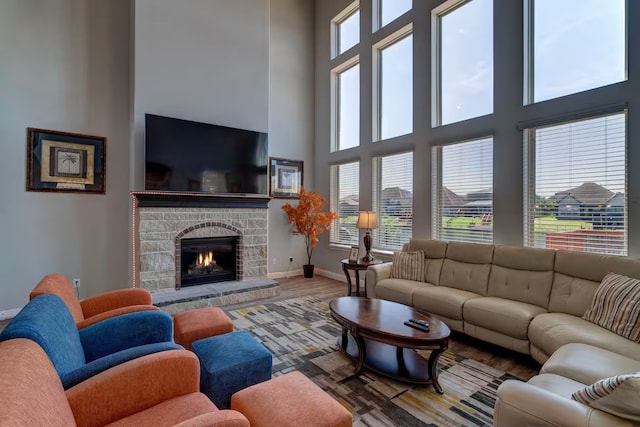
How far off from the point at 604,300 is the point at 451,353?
1.35 m

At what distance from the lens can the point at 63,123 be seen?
414 cm

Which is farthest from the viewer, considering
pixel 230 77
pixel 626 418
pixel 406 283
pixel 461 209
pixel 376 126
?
pixel 376 126

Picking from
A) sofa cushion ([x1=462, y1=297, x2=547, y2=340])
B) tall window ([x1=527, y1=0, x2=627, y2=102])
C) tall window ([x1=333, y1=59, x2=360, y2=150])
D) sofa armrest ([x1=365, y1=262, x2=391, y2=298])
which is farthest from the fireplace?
tall window ([x1=527, y1=0, x2=627, y2=102])

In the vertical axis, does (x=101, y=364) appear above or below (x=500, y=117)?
below

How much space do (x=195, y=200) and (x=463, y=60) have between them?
4.43m

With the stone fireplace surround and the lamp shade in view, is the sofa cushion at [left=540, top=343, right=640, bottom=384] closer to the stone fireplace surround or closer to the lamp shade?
the lamp shade

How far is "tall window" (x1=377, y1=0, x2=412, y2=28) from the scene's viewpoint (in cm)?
494

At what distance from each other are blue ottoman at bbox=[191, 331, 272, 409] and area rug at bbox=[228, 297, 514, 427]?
588 mm

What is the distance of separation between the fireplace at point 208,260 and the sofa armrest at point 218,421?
3842 mm

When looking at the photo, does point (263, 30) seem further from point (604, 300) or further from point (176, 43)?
point (604, 300)

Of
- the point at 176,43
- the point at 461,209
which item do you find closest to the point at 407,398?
the point at 461,209

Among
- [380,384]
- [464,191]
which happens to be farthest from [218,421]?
[464,191]

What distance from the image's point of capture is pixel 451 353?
2.98 m

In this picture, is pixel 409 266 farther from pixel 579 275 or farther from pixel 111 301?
pixel 111 301
